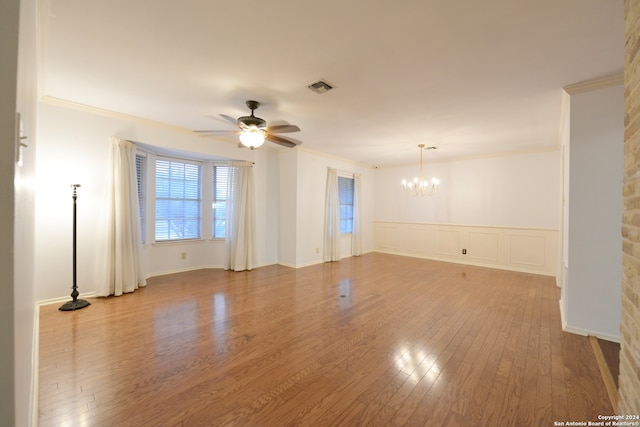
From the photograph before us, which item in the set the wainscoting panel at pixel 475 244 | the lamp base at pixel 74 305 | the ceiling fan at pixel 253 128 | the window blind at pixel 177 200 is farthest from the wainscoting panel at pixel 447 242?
the lamp base at pixel 74 305

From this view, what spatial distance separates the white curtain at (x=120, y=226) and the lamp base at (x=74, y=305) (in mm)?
274

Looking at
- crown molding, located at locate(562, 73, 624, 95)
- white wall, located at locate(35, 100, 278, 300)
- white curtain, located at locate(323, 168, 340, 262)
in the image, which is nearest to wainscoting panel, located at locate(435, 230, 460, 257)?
white curtain, located at locate(323, 168, 340, 262)

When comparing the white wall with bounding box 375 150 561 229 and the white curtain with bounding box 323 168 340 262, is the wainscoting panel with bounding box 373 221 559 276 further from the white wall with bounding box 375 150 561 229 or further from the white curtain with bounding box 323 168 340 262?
the white curtain with bounding box 323 168 340 262

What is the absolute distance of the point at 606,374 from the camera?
6.80 feet

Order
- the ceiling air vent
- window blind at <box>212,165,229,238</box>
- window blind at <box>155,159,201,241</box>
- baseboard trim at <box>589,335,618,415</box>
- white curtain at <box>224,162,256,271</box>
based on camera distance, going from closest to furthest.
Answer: baseboard trim at <box>589,335,618,415</box> < the ceiling air vent < window blind at <box>155,159,201,241</box> < white curtain at <box>224,162,256,271</box> < window blind at <box>212,165,229,238</box>

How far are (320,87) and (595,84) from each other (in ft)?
9.20

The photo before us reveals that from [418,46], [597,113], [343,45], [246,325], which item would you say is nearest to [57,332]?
[246,325]

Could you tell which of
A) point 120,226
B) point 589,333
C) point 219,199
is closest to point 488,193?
point 589,333

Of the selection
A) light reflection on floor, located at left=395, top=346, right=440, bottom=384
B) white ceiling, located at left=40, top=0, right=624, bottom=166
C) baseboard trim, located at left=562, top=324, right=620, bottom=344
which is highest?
white ceiling, located at left=40, top=0, right=624, bottom=166

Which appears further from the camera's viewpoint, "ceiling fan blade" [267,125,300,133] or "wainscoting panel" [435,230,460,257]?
"wainscoting panel" [435,230,460,257]

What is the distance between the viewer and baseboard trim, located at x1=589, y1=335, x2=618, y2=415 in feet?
5.90

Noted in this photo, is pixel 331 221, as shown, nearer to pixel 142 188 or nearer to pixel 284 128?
pixel 284 128

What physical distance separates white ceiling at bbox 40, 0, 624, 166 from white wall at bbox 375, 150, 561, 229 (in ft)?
6.69

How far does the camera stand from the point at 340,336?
269 cm
